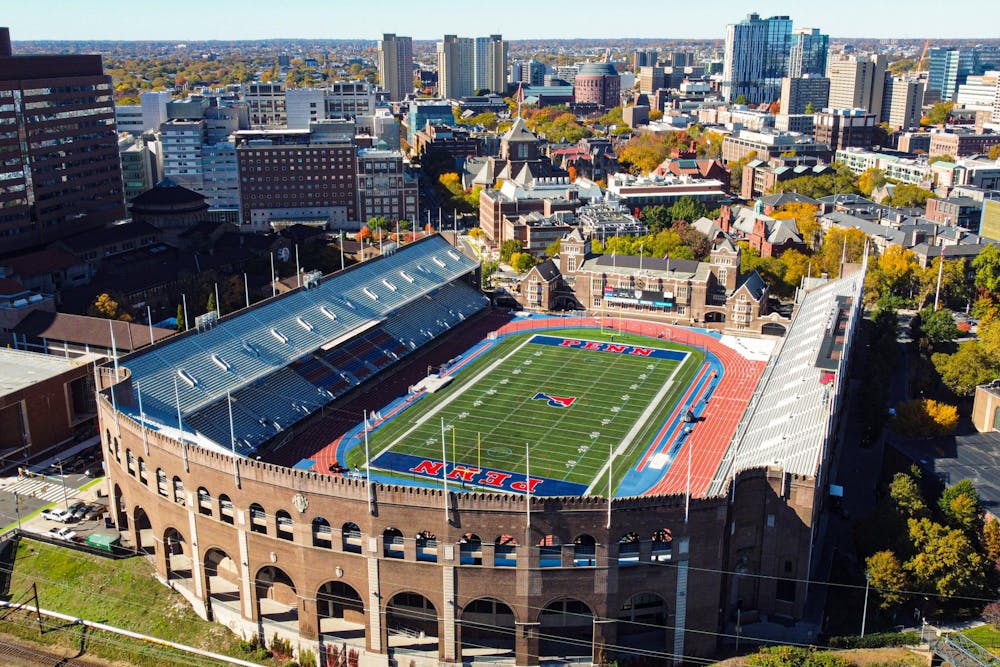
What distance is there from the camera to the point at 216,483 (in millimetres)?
57781

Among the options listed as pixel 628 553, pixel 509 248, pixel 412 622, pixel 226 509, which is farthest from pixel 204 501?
pixel 509 248

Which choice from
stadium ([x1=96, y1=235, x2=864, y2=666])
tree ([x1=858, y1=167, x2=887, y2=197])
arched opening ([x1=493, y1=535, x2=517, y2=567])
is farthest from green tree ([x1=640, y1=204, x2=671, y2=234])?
arched opening ([x1=493, y1=535, x2=517, y2=567])

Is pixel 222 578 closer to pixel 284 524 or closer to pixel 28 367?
pixel 284 524

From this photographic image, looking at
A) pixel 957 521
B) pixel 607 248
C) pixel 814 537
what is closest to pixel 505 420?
pixel 814 537

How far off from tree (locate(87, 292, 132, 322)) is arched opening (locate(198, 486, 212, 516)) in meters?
55.9

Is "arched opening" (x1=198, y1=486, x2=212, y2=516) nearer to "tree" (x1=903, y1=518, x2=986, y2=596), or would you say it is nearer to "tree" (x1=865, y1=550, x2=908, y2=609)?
"tree" (x1=865, y1=550, x2=908, y2=609)

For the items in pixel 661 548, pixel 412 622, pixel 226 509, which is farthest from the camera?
pixel 226 509

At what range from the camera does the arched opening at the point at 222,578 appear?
6003 centimetres

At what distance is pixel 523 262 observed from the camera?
145 m

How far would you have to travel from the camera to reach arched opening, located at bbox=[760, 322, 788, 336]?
11500 cm

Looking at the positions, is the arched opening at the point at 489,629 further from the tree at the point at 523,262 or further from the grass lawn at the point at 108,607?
the tree at the point at 523,262

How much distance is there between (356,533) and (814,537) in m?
32.8

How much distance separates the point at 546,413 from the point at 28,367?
51.8 meters

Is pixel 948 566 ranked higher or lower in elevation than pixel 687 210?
lower
